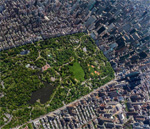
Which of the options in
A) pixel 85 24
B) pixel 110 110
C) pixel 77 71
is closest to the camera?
pixel 110 110

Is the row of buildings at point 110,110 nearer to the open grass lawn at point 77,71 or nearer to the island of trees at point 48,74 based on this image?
the island of trees at point 48,74

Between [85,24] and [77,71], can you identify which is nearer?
[77,71]

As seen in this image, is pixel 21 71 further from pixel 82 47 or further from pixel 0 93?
pixel 82 47

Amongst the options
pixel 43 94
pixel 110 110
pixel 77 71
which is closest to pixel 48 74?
pixel 43 94

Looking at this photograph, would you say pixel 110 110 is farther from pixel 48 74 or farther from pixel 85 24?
pixel 85 24

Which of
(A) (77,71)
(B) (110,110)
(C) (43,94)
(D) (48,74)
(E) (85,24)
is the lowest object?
(B) (110,110)

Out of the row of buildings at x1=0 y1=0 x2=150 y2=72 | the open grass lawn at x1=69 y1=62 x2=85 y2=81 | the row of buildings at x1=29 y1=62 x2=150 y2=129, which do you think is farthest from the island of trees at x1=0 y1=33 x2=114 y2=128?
the row of buildings at x1=0 y1=0 x2=150 y2=72

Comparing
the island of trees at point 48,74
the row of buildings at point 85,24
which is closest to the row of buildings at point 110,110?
the island of trees at point 48,74

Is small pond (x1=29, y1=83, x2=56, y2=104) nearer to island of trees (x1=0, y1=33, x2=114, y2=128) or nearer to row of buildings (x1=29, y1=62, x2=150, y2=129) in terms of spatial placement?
island of trees (x1=0, y1=33, x2=114, y2=128)

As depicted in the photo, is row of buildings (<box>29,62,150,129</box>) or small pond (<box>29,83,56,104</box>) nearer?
row of buildings (<box>29,62,150,129</box>)
